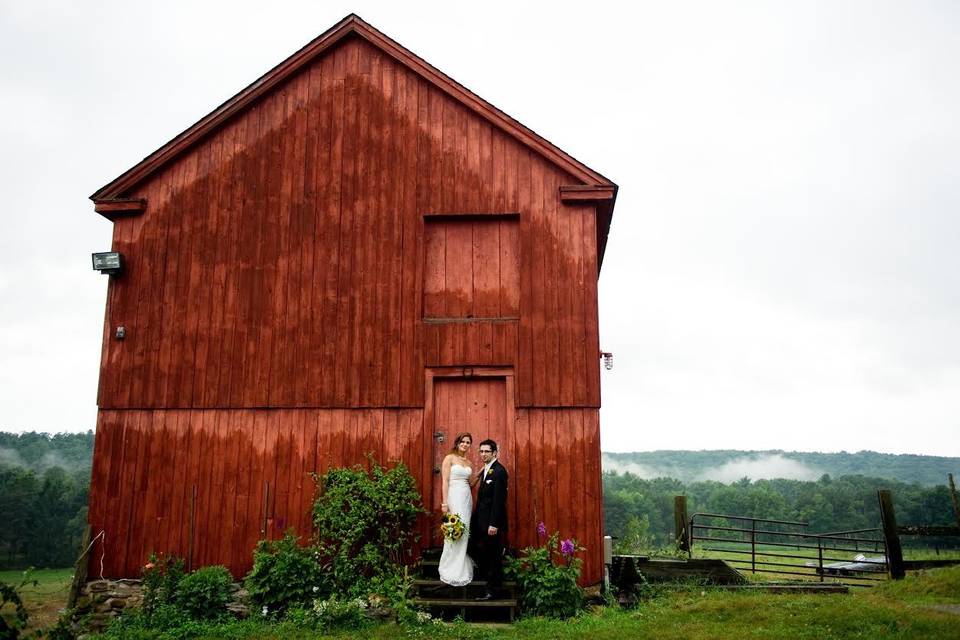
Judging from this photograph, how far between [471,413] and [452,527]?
2.02 metres

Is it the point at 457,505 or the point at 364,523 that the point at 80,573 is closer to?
the point at 364,523

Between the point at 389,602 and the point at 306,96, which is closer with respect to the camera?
the point at 389,602

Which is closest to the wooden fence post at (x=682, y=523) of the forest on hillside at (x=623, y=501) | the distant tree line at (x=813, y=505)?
the forest on hillside at (x=623, y=501)

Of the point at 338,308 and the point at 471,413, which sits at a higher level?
the point at 338,308

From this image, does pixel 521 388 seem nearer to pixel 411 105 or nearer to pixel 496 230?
pixel 496 230

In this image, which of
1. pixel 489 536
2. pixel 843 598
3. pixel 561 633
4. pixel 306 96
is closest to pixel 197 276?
pixel 306 96

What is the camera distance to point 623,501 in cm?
6881

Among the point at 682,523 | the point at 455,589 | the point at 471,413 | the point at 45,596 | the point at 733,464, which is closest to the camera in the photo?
the point at 455,589

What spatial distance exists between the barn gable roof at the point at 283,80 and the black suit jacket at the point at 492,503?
15.4 feet

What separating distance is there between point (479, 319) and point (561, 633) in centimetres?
472

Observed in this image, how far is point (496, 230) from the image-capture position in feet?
38.2

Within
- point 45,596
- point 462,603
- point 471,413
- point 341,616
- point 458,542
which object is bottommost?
point 45,596

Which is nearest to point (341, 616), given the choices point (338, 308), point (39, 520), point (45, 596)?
point (338, 308)

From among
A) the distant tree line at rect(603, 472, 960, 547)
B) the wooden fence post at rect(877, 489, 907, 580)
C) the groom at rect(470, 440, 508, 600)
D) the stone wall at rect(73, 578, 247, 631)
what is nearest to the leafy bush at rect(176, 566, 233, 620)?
the stone wall at rect(73, 578, 247, 631)
